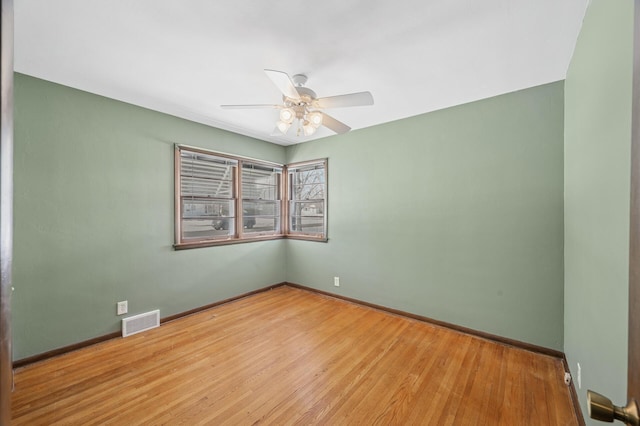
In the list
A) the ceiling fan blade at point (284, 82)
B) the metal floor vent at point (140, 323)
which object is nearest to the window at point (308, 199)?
the ceiling fan blade at point (284, 82)

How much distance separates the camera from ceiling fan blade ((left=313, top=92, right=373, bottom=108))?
204 cm

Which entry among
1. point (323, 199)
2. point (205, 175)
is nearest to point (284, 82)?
point (205, 175)

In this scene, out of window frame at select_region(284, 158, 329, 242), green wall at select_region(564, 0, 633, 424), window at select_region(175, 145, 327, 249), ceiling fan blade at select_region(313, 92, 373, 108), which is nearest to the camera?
green wall at select_region(564, 0, 633, 424)

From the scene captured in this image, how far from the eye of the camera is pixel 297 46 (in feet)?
6.40

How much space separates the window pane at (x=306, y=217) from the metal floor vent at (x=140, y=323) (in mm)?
2357

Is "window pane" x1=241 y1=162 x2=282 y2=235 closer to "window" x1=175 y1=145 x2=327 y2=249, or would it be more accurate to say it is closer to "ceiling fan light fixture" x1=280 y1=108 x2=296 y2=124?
"window" x1=175 y1=145 x2=327 y2=249

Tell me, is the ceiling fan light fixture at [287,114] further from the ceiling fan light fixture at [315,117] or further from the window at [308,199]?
the window at [308,199]

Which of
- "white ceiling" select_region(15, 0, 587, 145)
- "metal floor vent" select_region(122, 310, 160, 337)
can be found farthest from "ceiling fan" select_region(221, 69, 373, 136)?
"metal floor vent" select_region(122, 310, 160, 337)

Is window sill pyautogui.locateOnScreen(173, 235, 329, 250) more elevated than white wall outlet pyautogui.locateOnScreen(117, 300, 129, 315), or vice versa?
window sill pyautogui.locateOnScreen(173, 235, 329, 250)

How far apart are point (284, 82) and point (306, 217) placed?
2.80 metres

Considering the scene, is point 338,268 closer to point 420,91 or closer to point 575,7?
point 420,91

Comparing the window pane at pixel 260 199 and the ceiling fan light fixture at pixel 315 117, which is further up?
the ceiling fan light fixture at pixel 315 117

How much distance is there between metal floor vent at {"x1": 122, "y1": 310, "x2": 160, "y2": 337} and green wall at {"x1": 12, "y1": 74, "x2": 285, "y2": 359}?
2.9 inches

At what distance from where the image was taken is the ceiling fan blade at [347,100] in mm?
2039
